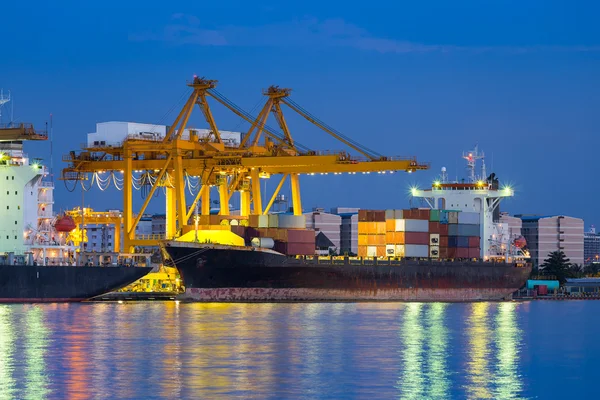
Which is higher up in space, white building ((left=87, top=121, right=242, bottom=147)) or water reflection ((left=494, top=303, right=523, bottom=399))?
white building ((left=87, top=121, right=242, bottom=147))

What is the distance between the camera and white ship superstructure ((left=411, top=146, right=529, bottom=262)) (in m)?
66.1

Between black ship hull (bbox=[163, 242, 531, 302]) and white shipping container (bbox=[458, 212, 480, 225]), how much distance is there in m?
2.16

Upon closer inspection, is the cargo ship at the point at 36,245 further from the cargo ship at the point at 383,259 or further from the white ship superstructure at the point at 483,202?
the white ship superstructure at the point at 483,202

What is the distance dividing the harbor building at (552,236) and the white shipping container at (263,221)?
302 ft

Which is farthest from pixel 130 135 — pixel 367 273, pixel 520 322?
pixel 520 322

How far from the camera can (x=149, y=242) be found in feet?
192

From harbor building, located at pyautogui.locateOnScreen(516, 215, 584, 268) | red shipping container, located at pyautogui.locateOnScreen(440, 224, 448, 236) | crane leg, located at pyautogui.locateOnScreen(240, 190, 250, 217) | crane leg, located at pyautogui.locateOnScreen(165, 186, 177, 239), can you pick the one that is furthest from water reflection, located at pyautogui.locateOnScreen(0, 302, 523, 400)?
harbor building, located at pyautogui.locateOnScreen(516, 215, 584, 268)

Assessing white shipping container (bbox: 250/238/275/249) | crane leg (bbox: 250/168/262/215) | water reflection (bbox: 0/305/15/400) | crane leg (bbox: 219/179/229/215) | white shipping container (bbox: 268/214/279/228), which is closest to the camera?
water reflection (bbox: 0/305/15/400)

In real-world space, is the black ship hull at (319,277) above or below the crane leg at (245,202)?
below

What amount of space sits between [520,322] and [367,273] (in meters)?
13.8

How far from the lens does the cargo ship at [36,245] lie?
5209 centimetres

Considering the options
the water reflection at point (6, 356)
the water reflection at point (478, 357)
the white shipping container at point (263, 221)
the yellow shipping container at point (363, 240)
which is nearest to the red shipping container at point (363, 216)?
the yellow shipping container at point (363, 240)

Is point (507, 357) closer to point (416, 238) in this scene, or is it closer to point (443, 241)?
point (416, 238)

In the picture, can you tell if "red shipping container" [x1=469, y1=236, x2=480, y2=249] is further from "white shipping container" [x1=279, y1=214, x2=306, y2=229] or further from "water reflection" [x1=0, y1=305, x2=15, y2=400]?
"water reflection" [x1=0, y1=305, x2=15, y2=400]
